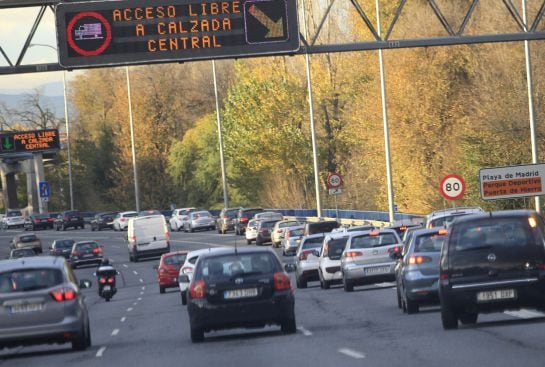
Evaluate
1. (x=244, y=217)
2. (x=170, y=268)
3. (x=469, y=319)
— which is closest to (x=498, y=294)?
(x=469, y=319)

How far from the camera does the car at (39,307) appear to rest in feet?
69.5

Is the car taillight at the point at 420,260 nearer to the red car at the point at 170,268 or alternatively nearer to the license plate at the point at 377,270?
the license plate at the point at 377,270

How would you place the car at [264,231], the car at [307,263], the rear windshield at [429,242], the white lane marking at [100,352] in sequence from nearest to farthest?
the white lane marking at [100,352] < the rear windshield at [429,242] < the car at [307,263] < the car at [264,231]

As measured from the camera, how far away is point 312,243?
42000 millimetres

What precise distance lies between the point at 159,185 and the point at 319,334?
105m

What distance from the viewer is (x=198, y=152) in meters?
119

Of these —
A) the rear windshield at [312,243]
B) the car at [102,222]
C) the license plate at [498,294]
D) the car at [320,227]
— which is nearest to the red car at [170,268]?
the rear windshield at [312,243]

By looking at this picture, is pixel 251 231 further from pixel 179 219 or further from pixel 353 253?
pixel 353 253

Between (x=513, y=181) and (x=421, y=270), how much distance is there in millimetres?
15932

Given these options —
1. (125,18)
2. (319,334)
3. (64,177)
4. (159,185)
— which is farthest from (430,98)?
(64,177)

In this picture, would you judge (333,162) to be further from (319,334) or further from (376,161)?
(319,334)

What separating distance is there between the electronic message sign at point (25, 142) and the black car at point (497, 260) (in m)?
102

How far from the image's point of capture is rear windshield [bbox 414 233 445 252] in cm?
2462

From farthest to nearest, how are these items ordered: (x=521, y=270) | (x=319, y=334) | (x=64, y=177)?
1. (x=64, y=177)
2. (x=319, y=334)
3. (x=521, y=270)
